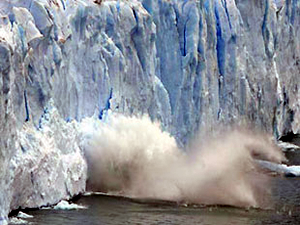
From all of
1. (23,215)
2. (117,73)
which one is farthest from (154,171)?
(23,215)

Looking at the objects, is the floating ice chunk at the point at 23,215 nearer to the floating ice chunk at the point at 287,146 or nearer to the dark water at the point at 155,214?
the dark water at the point at 155,214

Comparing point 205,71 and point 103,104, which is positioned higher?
point 205,71

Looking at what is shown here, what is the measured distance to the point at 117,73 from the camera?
2508 centimetres

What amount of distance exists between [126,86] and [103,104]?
1.51 meters

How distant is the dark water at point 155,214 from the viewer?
20391mm

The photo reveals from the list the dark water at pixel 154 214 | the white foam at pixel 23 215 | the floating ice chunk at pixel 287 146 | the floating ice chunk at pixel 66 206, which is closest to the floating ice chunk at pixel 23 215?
the white foam at pixel 23 215

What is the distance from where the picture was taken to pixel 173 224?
20672mm

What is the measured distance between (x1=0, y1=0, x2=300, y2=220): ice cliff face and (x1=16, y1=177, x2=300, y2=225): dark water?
760 mm

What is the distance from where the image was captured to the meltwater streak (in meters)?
24.0

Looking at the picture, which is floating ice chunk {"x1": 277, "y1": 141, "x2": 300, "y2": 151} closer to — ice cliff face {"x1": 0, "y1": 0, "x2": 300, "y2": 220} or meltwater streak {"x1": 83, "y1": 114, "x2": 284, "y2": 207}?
ice cliff face {"x1": 0, "y1": 0, "x2": 300, "y2": 220}

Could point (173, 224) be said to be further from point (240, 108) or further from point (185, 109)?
point (240, 108)

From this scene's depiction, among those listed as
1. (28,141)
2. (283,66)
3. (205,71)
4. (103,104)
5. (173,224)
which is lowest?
(173,224)

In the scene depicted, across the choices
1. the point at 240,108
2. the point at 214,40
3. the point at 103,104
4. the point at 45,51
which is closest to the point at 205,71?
the point at 214,40

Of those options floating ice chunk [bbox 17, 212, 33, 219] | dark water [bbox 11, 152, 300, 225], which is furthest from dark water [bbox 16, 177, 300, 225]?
floating ice chunk [bbox 17, 212, 33, 219]
